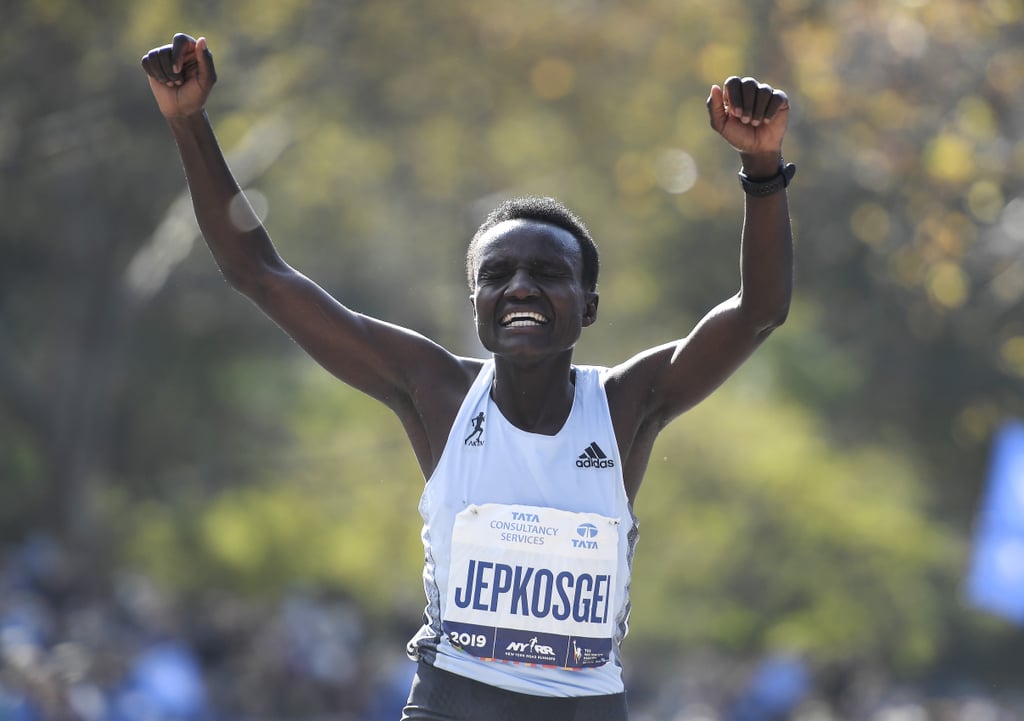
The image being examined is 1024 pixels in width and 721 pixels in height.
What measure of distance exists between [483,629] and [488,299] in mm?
780

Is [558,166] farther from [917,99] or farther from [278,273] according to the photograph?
[278,273]

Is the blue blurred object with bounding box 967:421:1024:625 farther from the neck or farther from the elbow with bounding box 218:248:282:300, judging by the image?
the elbow with bounding box 218:248:282:300

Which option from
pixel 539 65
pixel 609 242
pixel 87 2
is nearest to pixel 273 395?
pixel 609 242

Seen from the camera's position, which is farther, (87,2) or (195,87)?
(87,2)

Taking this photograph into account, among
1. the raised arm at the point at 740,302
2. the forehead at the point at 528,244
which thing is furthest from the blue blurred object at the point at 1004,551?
the forehead at the point at 528,244

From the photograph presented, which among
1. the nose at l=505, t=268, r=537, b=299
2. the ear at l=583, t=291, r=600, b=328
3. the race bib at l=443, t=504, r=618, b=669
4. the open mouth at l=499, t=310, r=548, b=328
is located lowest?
the race bib at l=443, t=504, r=618, b=669

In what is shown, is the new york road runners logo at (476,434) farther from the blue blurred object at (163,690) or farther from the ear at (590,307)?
the blue blurred object at (163,690)

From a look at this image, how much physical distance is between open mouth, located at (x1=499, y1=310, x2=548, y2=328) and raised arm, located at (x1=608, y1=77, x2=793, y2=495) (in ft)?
1.06

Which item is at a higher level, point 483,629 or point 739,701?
point 739,701

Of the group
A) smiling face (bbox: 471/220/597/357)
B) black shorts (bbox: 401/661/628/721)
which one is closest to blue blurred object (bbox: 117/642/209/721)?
black shorts (bbox: 401/661/628/721)

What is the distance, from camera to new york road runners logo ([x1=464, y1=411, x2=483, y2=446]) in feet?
12.5

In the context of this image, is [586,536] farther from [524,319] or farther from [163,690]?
[163,690]

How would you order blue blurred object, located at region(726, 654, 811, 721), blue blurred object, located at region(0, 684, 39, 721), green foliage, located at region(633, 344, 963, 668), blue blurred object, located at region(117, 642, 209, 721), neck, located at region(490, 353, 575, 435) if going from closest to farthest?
neck, located at region(490, 353, 575, 435) → blue blurred object, located at region(0, 684, 39, 721) → blue blurred object, located at region(117, 642, 209, 721) → blue blurred object, located at region(726, 654, 811, 721) → green foliage, located at region(633, 344, 963, 668)

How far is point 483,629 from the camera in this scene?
3.68 m
